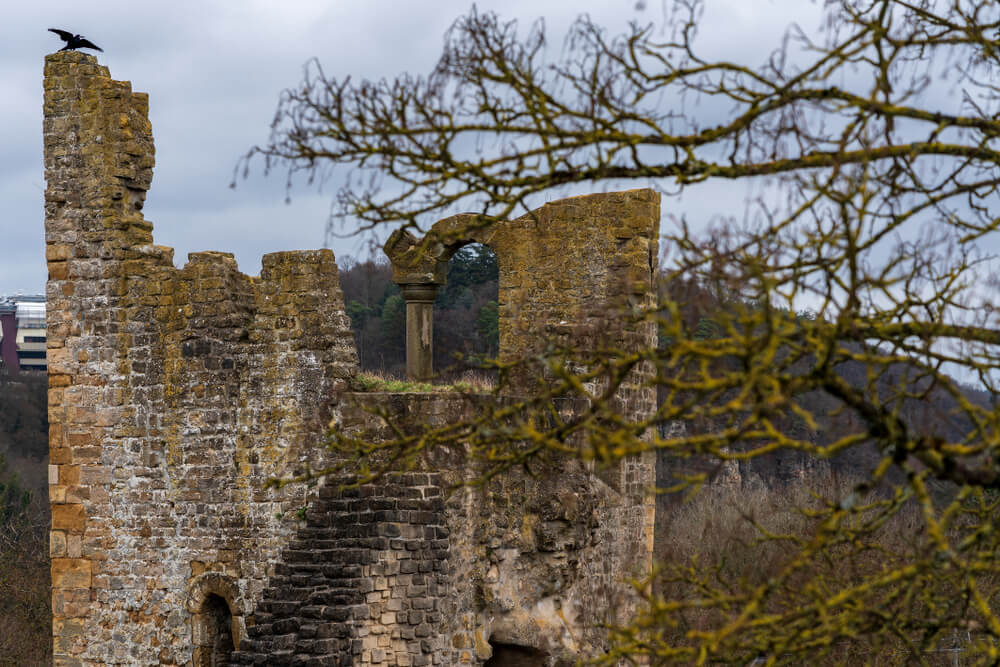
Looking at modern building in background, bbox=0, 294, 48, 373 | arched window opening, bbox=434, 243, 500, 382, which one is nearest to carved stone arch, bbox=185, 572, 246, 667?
arched window opening, bbox=434, 243, 500, 382

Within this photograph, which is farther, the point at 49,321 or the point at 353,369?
the point at 49,321

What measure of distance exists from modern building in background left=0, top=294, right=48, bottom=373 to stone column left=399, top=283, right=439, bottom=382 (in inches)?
1450

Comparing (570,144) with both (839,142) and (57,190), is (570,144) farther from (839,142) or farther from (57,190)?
(57,190)

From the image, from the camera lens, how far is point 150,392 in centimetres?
1247

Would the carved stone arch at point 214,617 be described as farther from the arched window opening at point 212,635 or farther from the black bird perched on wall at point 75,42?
the black bird perched on wall at point 75,42

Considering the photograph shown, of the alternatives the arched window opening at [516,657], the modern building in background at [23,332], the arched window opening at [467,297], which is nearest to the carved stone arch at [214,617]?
the arched window opening at [516,657]

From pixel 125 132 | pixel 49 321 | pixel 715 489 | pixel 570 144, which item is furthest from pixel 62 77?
pixel 715 489

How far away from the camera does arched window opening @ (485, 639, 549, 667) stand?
1264 centimetres

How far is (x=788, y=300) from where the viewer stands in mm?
5902

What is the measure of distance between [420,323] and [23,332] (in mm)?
38760

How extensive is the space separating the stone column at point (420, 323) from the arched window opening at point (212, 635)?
5.41 metres

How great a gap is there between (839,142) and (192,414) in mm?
7799

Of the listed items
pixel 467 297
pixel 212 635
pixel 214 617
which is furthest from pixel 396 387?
pixel 467 297

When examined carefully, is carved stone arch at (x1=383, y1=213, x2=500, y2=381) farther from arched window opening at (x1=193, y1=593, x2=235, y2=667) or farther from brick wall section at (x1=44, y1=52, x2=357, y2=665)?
arched window opening at (x1=193, y1=593, x2=235, y2=667)
